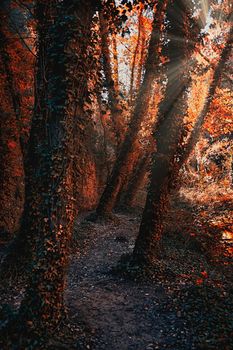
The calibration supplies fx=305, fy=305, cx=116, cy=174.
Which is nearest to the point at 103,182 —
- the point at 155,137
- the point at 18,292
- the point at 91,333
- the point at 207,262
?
the point at 207,262

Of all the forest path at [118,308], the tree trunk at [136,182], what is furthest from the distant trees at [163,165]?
the tree trunk at [136,182]

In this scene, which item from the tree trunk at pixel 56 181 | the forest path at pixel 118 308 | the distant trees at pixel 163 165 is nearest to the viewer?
the tree trunk at pixel 56 181

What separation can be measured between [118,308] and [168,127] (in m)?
5.06

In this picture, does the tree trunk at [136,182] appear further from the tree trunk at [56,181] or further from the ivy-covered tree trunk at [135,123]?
the tree trunk at [56,181]

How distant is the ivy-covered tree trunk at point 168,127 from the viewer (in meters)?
8.60

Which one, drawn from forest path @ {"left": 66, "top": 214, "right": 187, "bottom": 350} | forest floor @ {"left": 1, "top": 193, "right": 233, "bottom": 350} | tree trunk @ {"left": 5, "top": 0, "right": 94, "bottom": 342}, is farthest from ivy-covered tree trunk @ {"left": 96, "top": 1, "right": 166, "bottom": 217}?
tree trunk @ {"left": 5, "top": 0, "right": 94, "bottom": 342}

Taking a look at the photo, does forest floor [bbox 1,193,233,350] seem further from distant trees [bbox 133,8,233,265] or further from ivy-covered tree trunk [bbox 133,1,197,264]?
ivy-covered tree trunk [bbox 133,1,197,264]

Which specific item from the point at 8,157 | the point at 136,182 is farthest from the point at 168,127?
the point at 136,182

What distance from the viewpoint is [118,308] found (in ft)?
24.2

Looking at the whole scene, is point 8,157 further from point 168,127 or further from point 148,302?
point 148,302

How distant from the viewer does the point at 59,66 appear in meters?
5.66

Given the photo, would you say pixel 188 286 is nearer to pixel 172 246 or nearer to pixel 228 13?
pixel 172 246

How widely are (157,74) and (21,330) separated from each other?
1312cm

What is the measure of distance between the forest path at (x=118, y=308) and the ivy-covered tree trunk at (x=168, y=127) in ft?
4.05
